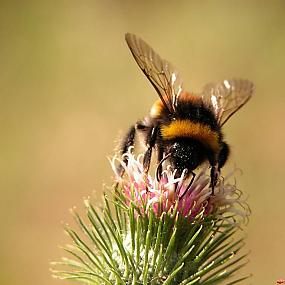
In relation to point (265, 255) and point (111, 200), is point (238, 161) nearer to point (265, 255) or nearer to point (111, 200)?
point (265, 255)

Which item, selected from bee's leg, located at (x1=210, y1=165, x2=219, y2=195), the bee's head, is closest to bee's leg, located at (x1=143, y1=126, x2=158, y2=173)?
the bee's head

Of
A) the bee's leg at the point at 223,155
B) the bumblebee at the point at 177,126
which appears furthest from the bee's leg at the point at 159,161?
the bee's leg at the point at 223,155

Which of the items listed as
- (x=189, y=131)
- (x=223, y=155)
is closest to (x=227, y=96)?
(x=223, y=155)

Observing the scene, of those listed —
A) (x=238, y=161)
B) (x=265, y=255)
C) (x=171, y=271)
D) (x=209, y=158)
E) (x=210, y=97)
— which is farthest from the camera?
(x=238, y=161)

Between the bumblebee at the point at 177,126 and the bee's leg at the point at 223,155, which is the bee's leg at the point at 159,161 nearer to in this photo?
the bumblebee at the point at 177,126

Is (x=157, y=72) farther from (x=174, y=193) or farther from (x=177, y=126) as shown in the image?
(x=174, y=193)

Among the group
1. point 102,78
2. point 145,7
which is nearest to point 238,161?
point 102,78
